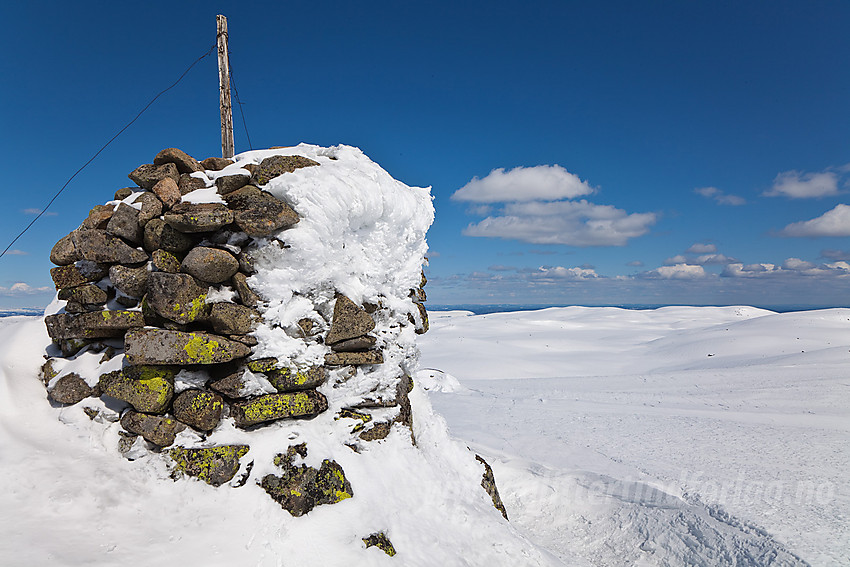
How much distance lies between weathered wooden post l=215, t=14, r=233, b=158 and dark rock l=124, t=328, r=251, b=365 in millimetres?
4119

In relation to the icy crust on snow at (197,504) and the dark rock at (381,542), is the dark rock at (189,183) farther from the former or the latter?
the dark rock at (381,542)

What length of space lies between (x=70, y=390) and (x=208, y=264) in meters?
2.39

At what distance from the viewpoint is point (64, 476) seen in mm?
4598

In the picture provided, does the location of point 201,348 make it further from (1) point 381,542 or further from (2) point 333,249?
(1) point 381,542

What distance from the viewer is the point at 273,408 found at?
18.4 feet

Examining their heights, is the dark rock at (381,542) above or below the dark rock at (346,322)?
below

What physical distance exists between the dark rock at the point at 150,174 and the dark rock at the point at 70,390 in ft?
8.79

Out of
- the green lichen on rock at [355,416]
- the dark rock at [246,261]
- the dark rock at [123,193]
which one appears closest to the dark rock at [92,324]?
the dark rock at [246,261]

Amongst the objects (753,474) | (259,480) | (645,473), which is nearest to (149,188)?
(259,480)

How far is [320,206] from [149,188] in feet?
7.73

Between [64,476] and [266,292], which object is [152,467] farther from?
[266,292]

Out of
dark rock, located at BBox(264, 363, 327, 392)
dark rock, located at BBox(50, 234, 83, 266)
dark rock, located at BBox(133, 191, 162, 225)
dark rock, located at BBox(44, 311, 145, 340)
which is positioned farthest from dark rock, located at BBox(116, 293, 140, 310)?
dark rock, located at BBox(264, 363, 327, 392)

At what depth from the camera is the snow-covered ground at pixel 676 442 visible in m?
7.58

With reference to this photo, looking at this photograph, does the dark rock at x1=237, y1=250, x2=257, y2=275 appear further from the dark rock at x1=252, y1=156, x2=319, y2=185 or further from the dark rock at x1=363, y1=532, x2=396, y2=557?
the dark rock at x1=363, y1=532, x2=396, y2=557
